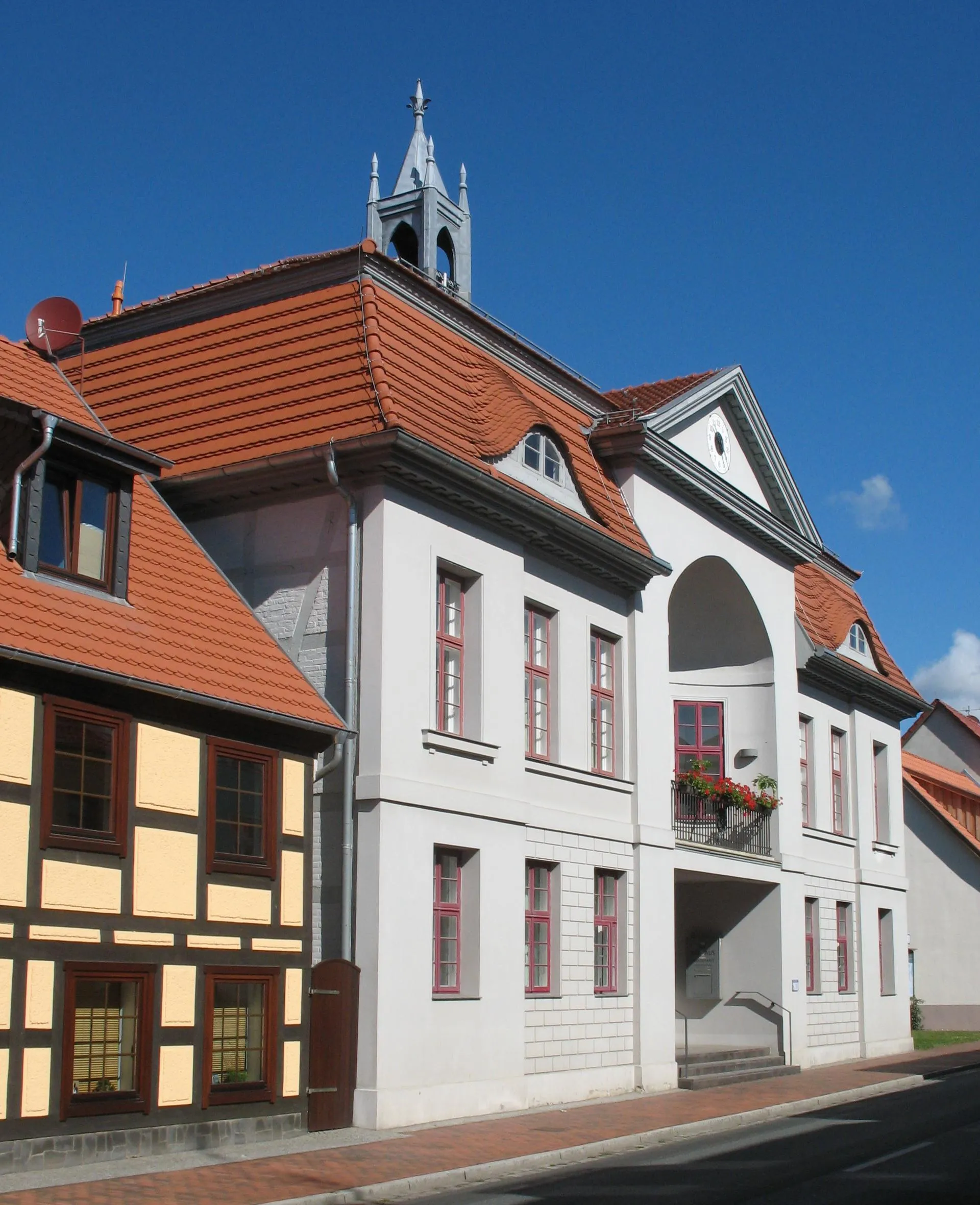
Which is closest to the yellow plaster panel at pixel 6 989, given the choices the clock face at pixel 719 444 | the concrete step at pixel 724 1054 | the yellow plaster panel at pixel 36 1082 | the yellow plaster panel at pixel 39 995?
the yellow plaster panel at pixel 39 995

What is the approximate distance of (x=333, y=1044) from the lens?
16250 millimetres

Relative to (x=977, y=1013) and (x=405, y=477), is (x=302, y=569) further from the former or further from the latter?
(x=977, y=1013)

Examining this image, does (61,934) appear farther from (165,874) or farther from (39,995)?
(165,874)

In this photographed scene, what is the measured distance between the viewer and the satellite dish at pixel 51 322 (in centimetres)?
1894

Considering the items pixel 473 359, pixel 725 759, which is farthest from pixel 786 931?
pixel 473 359

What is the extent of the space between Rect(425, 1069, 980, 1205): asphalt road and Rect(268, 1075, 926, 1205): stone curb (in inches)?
9.0

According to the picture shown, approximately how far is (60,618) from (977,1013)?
35710mm

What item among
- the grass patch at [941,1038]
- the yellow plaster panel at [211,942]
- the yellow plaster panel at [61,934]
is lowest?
the grass patch at [941,1038]

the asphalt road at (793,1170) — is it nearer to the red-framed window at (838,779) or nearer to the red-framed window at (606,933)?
the red-framed window at (606,933)

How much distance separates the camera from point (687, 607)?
28938mm

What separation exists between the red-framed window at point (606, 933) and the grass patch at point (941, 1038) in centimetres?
1574

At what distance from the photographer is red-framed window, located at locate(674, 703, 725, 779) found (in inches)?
1124

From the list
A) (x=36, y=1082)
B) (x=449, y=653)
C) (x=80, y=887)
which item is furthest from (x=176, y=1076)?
(x=449, y=653)

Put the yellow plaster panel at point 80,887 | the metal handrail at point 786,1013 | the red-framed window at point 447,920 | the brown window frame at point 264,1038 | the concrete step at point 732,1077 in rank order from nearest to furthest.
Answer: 1. the yellow plaster panel at point 80,887
2. the brown window frame at point 264,1038
3. the red-framed window at point 447,920
4. the concrete step at point 732,1077
5. the metal handrail at point 786,1013
